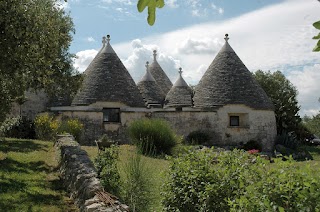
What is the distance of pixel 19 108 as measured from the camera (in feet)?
74.8

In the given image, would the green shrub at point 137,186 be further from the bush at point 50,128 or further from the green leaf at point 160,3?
the bush at point 50,128

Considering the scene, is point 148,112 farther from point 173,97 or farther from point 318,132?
point 318,132

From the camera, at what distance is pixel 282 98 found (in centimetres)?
3259

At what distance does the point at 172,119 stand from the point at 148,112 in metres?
1.44

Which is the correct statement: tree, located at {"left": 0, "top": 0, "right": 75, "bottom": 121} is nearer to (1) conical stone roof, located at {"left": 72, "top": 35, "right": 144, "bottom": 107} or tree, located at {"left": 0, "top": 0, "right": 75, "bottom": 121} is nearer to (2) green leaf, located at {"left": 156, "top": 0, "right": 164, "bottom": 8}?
(2) green leaf, located at {"left": 156, "top": 0, "right": 164, "bottom": 8}

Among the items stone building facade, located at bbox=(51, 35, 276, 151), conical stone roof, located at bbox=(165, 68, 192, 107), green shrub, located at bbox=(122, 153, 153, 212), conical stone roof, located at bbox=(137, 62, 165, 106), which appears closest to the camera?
green shrub, located at bbox=(122, 153, 153, 212)

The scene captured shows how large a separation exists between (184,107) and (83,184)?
15.3 m

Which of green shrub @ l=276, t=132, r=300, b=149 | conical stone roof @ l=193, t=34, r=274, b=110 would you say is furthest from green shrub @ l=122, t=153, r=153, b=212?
green shrub @ l=276, t=132, r=300, b=149

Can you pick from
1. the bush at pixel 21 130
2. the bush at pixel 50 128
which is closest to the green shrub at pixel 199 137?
the bush at pixel 50 128

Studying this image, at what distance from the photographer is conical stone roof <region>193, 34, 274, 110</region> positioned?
73.9 ft

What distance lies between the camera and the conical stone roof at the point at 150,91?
2388 centimetres

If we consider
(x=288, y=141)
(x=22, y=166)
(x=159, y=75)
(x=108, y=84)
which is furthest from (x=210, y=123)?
(x=22, y=166)

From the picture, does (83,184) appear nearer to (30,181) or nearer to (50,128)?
(30,181)

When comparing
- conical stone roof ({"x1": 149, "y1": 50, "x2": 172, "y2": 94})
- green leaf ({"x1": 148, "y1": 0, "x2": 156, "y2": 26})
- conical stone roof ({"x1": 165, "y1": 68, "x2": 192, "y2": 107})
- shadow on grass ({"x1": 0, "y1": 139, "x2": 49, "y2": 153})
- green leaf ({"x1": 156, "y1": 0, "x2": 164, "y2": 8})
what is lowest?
shadow on grass ({"x1": 0, "y1": 139, "x2": 49, "y2": 153})
